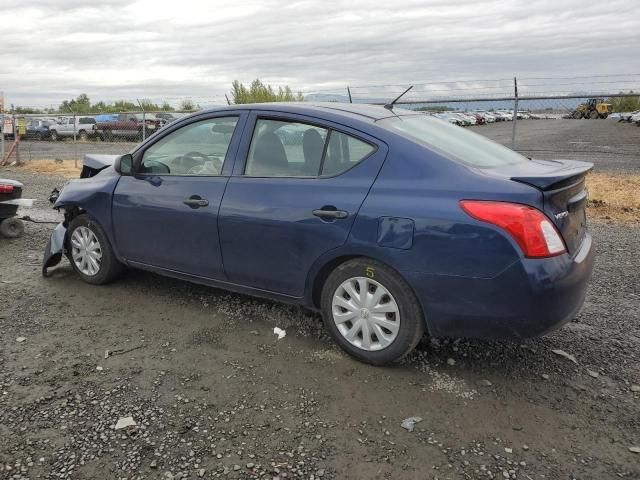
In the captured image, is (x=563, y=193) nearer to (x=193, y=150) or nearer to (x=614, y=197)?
(x=193, y=150)

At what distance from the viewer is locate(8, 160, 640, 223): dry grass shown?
27.3 ft

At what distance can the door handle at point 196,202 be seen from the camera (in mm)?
4113

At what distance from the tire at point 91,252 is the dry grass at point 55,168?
1090cm

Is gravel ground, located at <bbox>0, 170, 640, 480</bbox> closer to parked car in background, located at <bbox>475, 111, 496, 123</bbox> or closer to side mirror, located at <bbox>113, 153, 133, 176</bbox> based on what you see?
side mirror, located at <bbox>113, 153, 133, 176</bbox>

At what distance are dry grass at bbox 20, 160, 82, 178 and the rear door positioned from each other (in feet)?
41.4

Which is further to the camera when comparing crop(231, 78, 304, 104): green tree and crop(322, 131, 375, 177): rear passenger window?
crop(231, 78, 304, 104): green tree

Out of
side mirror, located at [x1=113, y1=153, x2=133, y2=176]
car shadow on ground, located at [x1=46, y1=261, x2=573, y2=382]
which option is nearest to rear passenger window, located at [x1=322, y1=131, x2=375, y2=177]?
car shadow on ground, located at [x1=46, y1=261, x2=573, y2=382]

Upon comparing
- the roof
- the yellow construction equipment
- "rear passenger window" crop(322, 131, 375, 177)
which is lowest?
"rear passenger window" crop(322, 131, 375, 177)

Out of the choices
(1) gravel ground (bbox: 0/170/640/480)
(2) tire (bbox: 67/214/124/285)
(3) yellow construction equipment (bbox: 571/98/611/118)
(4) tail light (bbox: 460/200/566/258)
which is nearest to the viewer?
(1) gravel ground (bbox: 0/170/640/480)

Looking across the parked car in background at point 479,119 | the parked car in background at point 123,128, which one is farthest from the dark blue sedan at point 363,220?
the parked car in background at point 479,119

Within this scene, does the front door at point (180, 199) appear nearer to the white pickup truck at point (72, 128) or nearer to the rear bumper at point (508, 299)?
the rear bumper at point (508, 299)

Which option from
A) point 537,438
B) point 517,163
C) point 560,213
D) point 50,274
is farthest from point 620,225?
point 50,274

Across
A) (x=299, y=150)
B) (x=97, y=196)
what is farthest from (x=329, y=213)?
(x=97, y=196)

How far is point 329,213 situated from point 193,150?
4.93 feet
